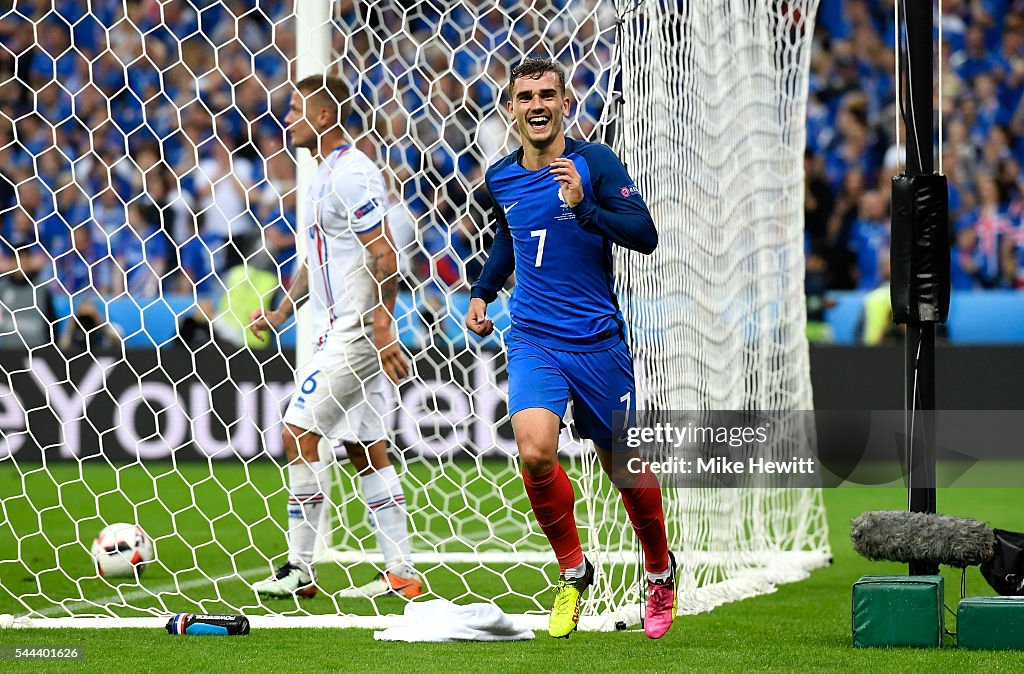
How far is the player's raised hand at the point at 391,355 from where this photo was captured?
5.91m

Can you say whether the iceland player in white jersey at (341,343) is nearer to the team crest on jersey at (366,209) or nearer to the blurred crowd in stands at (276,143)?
the team crest on jersey at (366,209)

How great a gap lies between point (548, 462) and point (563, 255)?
0.69 meters

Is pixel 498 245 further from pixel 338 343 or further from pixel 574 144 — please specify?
pixel 338 343

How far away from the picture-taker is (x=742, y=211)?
677 cm

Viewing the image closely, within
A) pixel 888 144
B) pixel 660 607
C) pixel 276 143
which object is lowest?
pixel 660 607

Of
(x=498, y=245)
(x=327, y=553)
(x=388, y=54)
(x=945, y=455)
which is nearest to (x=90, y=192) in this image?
(x=388, y=54)

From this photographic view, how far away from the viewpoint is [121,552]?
6340 millimetres

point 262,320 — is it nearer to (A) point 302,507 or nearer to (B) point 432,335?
(A) point 302,507

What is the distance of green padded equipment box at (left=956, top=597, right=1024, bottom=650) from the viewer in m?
4.54

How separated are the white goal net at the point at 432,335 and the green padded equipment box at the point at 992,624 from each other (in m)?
1.25

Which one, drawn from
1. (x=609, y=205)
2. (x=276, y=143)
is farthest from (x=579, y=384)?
(x=276, y=143)

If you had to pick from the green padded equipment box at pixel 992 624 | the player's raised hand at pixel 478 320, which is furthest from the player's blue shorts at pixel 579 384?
the green padded equipment box at pixel 992 624

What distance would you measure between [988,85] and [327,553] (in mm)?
10291

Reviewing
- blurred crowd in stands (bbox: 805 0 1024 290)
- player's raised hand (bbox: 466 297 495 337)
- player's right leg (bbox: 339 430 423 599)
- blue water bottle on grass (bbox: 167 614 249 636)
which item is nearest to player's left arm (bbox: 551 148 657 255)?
player's raised hand (bbox: 466 297 495 337)
